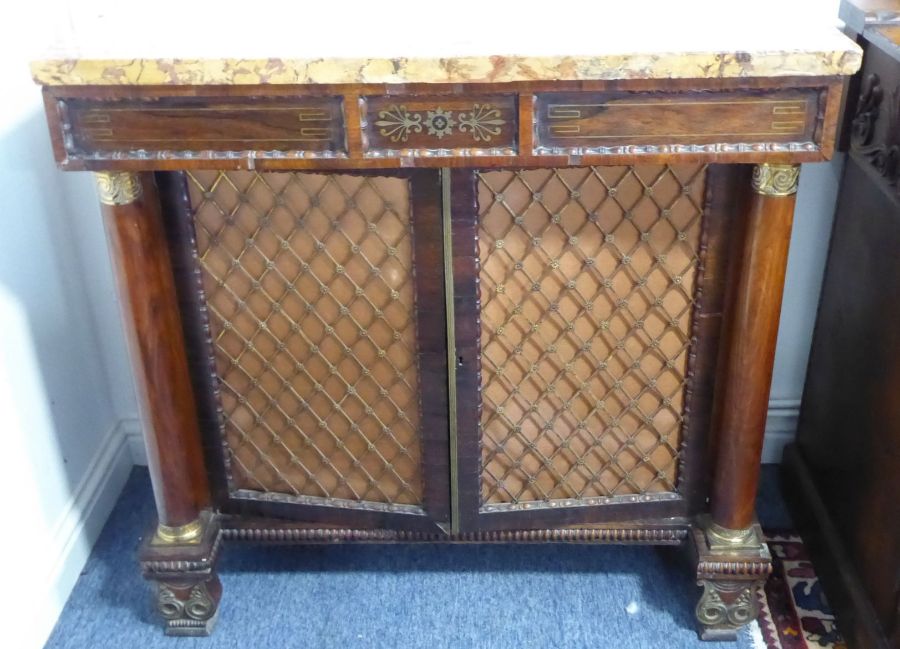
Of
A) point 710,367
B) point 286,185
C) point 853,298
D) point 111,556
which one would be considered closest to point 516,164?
point 286,185

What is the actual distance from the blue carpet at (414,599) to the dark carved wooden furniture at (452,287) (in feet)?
0.27

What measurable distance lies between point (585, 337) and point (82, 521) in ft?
3.18

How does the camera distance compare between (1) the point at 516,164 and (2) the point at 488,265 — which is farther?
(2) the point at 488,265

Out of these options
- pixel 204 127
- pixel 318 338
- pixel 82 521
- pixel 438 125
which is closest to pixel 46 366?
pixel 82 521

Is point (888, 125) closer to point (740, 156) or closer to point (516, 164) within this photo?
point (740, 156)

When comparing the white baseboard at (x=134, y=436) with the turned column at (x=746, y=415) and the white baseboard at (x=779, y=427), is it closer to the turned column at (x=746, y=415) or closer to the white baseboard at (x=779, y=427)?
the turned column at (x=746, y=415)

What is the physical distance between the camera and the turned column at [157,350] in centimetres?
125

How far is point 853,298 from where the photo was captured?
153cm

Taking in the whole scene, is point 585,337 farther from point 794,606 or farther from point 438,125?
point 794,606

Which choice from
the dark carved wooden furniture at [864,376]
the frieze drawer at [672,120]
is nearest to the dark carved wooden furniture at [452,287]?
the frieze drawer at [672,120]

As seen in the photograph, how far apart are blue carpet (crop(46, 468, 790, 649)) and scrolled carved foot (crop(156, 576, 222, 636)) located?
0.02 meters

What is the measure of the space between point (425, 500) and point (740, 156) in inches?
27.8

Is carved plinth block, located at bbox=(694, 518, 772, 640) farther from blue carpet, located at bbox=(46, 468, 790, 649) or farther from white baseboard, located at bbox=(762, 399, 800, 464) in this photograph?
white baseboard, located at bbox=(762, 399, 800, 464)

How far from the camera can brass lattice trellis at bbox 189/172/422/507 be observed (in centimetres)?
127
